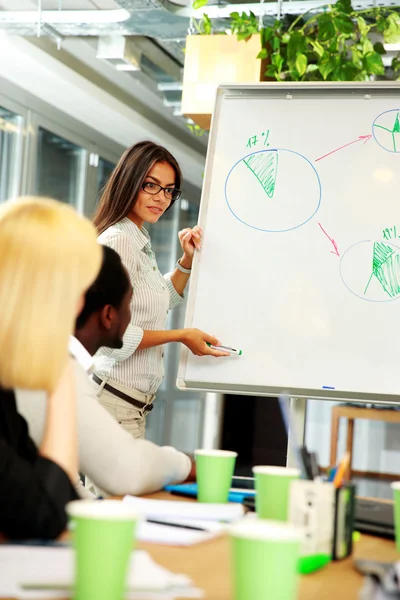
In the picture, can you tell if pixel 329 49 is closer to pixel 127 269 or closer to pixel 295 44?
pixel 295 44

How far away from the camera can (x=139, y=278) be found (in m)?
2.40

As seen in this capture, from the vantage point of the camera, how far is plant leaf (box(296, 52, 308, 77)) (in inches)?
116

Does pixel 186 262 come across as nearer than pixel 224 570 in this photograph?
No

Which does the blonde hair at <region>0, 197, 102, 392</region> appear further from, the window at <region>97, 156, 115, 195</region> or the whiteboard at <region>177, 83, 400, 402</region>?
the window at <region>97, 156, 115, 195</region>

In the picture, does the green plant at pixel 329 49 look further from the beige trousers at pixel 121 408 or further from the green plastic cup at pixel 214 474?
the green plastic cup at pixel 214 474

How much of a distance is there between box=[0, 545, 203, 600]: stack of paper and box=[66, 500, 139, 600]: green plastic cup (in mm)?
47

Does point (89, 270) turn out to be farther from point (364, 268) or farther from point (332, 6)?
point (332, 6)

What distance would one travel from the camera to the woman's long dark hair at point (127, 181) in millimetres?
2426

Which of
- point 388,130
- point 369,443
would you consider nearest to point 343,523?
point 388,130

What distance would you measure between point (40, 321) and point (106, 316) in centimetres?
82

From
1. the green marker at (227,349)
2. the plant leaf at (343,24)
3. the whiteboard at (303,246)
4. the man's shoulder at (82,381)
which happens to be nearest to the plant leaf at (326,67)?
the plant leaf at (343,24)

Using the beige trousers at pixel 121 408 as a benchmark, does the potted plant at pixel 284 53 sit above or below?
above

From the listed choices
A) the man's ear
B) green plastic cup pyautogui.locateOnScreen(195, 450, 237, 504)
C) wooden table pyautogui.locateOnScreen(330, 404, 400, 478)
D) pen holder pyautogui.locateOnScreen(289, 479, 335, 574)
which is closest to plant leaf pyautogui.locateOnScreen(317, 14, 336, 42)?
the man's ear

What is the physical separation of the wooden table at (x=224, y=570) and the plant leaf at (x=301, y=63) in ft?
7.13
